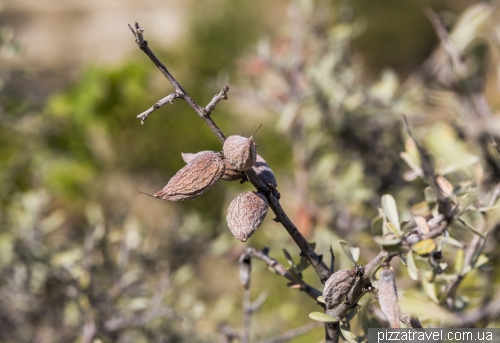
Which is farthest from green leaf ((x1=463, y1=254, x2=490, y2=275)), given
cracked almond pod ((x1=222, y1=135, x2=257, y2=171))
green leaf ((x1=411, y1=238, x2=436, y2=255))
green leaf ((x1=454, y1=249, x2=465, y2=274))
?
cracked almond pod ((x1=222, y1=135, x2=257, y2=171))

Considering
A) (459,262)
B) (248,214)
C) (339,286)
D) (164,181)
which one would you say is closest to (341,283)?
(339,286)

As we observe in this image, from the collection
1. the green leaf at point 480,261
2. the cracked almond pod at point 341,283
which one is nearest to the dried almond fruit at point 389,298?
the cracked almond pod at point 341,283

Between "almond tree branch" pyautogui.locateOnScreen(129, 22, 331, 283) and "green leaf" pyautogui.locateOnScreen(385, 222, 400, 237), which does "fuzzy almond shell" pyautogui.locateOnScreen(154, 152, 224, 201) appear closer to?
"almond tree branch" pyautogui.locateOnScreen(129, 22, 331, 283)

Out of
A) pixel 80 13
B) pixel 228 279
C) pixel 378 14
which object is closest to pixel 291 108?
pixel 228 279

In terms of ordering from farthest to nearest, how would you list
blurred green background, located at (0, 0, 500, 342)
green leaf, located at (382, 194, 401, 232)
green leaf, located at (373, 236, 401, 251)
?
blurred green background, located at (0, 0, 500, 342) → green leaf, located at (382, 194, 401, 232) → green leaf, located at (373, 236, 401, 251)

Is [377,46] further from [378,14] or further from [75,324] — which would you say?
[75,324]

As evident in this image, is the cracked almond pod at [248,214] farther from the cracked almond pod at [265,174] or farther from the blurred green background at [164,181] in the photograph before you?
the blurred green background at [164,181]
